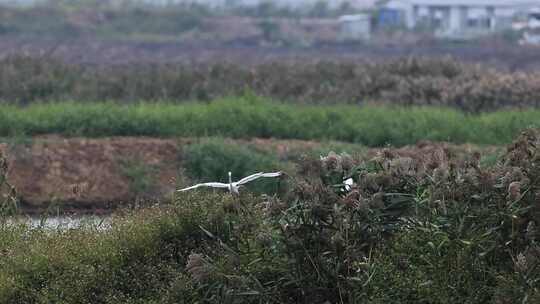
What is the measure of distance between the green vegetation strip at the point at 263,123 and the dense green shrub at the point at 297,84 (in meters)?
2.67

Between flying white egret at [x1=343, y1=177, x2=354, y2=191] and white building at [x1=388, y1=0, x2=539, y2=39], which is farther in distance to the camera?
white building at [x1=388, y1=0, x2=539, y2=39]

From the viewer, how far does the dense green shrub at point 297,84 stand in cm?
2550

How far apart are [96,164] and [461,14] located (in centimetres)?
4835

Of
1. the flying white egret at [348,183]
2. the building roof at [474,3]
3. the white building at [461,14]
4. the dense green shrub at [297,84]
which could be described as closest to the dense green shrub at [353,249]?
the flying white egret at [348,183]

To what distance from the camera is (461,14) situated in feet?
215

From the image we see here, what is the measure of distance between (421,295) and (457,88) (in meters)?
18.7

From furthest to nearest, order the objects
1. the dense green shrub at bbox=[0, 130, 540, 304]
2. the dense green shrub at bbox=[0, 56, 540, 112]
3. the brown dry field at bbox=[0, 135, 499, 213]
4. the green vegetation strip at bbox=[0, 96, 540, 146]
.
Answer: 1. the dense green shrub at bbox=[0, 56, 540, 112]
2. the green vegetation strip at bbox=[0, 96, 540, 146]
3. the brown dry field at bbox=[0, 135, 499, 213]
4. the dense green shrub at bbox=[0, 130, 540, 304]

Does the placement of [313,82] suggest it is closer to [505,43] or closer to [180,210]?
[180,210]

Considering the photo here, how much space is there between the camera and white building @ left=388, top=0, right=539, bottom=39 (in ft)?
206

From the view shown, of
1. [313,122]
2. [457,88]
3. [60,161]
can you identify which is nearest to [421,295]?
[60,161]

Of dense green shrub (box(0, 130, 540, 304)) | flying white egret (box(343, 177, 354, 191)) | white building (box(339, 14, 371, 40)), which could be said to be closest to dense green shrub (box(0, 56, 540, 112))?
dense green shrub (box(0, 130, 540, 304))

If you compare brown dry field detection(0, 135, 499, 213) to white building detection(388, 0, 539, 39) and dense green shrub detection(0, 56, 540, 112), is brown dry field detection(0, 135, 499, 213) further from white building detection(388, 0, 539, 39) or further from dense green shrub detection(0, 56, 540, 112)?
white building detection(388, 0, 539, 39)

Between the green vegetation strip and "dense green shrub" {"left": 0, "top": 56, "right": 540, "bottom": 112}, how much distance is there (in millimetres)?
2670

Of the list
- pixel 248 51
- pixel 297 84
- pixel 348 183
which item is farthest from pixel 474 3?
pixel 348 183
